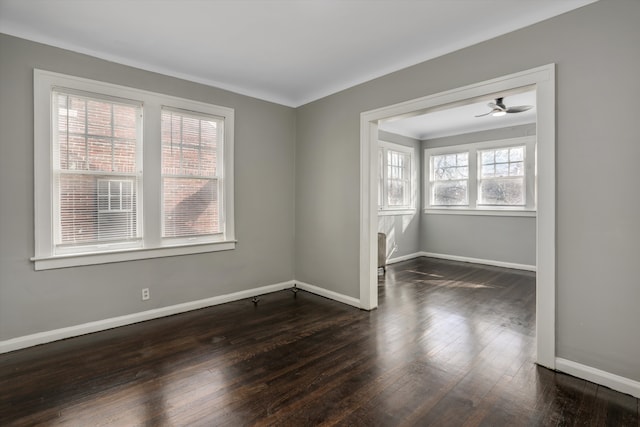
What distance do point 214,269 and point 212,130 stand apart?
5.90 ft

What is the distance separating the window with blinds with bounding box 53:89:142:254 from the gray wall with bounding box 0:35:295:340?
0.73 feet

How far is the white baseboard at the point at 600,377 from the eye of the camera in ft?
7.14

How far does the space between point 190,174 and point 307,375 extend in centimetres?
273

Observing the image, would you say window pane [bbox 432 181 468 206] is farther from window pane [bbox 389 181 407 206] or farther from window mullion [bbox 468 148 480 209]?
window pane [bbox 389 181 407 206]

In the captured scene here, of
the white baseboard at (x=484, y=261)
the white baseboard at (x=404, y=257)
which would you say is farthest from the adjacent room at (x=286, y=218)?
the white baseboard at (x=404, y=257)

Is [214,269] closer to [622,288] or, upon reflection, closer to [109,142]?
[109,142]

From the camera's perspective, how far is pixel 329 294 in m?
4.41

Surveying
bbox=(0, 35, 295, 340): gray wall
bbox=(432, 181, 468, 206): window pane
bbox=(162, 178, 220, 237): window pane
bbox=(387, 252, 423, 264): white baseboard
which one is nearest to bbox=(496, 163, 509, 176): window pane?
bbox=(432, 181, 468, 206): window pane

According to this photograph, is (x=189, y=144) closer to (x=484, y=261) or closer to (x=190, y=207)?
(x=190, y=207)

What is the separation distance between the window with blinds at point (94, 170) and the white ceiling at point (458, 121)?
367 cm

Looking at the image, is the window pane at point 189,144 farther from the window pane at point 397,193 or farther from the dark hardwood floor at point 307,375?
the window pane at point 397,193

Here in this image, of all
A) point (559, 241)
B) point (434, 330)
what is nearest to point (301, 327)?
point (434, 330)

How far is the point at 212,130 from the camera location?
410 cm

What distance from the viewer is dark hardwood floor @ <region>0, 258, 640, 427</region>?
1979mm
